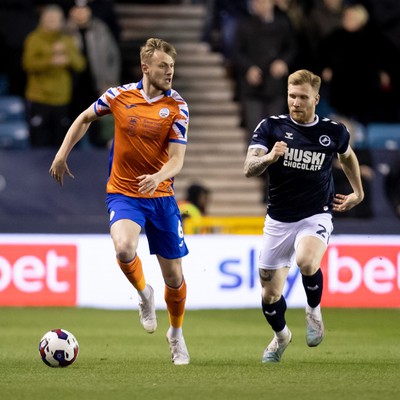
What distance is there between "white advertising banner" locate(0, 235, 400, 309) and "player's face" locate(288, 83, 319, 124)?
19.5ft

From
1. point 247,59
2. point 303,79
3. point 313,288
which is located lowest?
point 247,59

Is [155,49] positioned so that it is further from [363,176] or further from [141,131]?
[363,176]

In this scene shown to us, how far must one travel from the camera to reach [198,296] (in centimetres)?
1622

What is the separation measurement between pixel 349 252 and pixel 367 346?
171 inches

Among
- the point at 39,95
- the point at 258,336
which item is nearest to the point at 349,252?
the point at 258,336

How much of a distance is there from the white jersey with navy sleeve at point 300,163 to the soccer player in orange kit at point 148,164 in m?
0.73

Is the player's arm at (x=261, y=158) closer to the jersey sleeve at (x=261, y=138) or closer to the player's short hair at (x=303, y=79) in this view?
the jersey sleeve at (x=261, y=138)

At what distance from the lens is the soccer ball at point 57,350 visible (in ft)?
32.2

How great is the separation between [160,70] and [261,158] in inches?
41.2

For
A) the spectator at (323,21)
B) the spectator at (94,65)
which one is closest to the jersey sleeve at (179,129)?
the spectator at (94,65)

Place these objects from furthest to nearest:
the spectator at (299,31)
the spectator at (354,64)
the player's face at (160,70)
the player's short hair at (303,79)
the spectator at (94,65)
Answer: the spectator at (299,31), the spectator at (354,64), the spectator at (94,65), the player's short hair at (303,79), the player's face at (160,70)

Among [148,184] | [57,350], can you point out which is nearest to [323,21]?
[148,184]

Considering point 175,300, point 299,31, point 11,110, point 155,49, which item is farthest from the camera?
point 299,31

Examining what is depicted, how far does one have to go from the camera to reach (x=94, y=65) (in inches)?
742
